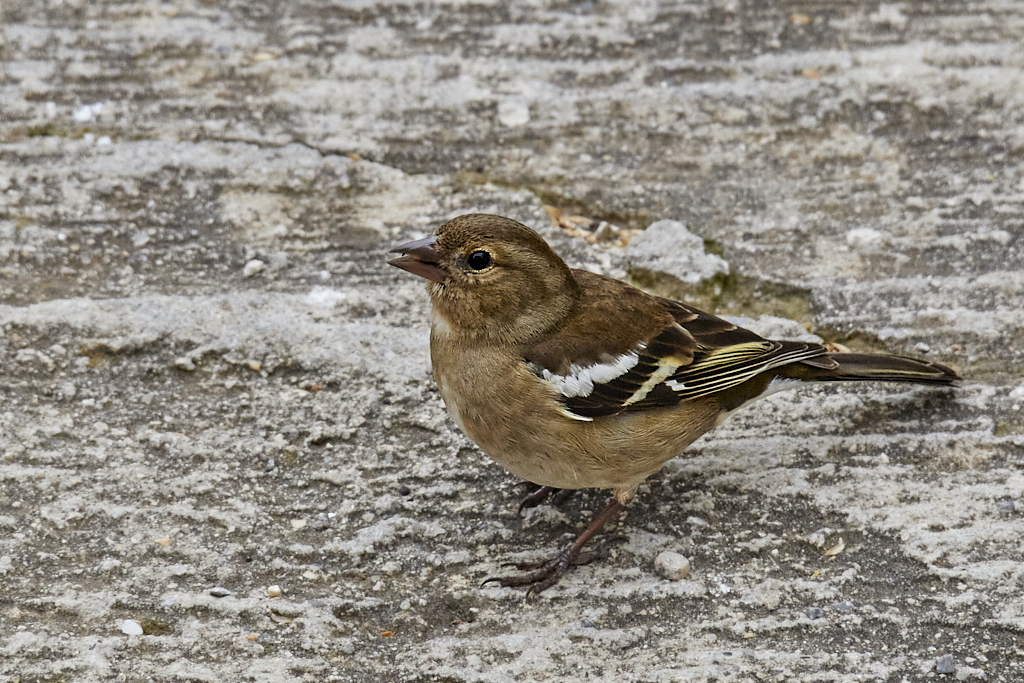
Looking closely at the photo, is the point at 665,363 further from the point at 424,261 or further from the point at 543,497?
the point at 424,261

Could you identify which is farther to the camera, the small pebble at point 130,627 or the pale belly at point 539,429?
the pale belly at point 539,429

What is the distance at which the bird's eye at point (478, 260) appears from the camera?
3379 millimetres

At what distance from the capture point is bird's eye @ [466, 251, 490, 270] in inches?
133

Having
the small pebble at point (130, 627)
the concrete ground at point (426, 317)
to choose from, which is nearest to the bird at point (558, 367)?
the concrete ground at point (426, 317)

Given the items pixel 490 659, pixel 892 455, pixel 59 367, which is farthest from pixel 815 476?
pixel 59 367

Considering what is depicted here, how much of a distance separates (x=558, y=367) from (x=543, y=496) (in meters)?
0.62

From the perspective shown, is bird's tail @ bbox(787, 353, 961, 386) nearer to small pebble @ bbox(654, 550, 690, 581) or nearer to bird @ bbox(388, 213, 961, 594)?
bird @ bbox(388, 213, 961, 594)

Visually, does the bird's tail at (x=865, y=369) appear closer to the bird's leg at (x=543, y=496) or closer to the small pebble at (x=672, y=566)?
the small pebble at (x=672, y=566)

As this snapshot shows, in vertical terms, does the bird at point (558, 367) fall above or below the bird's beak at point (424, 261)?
below

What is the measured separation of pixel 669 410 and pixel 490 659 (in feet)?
3.46

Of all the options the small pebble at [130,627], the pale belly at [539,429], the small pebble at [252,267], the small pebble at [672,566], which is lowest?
the small pebble at [130,627]

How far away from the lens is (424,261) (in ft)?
11.3

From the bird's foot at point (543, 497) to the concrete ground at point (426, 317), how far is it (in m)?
0.07

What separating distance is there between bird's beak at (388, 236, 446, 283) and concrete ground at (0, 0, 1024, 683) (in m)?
0.74
